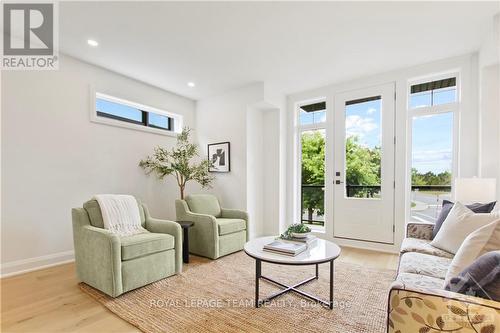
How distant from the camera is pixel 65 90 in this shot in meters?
3.21

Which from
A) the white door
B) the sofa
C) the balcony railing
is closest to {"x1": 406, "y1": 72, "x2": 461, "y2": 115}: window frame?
the white door

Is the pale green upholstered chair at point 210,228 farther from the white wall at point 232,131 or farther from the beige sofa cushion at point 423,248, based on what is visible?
the beige sofa cushion at point 423,248

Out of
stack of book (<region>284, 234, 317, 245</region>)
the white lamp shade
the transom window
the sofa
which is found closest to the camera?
the sofa

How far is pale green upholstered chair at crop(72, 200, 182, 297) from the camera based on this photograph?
2.19 meters

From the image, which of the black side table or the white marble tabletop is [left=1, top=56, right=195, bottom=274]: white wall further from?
the white marble tabletop

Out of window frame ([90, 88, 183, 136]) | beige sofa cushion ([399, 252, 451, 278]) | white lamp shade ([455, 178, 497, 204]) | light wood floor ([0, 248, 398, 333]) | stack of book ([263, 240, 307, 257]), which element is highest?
window frame ([90, 88, 183, 136])

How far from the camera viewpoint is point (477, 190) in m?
2.44

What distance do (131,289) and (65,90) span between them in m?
2.60

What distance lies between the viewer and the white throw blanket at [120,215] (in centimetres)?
263

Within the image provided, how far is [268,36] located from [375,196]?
9.03 feet

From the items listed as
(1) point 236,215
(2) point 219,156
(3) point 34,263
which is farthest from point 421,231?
(3) point 34,263

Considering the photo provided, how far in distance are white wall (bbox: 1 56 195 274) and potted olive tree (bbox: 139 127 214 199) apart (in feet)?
0.92

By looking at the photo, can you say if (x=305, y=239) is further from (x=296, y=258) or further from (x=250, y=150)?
(x=250, y=150)

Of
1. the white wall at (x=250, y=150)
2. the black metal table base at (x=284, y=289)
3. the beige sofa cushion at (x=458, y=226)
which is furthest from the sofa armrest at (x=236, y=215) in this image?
the beige sofa cushion at (x=458, y=226)
